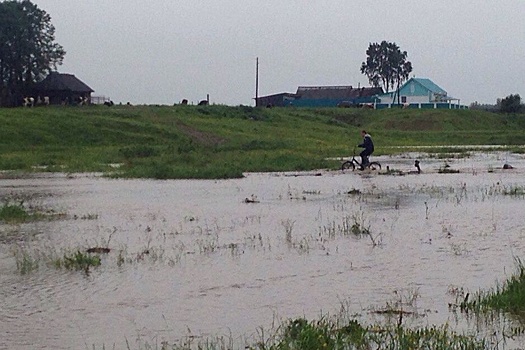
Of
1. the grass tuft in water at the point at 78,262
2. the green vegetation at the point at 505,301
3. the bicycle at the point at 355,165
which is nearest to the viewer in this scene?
the green vegetation at the point at 505,301

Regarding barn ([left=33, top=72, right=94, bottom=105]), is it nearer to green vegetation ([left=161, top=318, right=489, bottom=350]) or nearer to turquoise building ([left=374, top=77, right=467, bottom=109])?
turquoise building ([left=374, top=77, right=467, bottom=109])

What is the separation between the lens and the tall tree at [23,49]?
6662cm

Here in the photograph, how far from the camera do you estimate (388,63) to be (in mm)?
106375

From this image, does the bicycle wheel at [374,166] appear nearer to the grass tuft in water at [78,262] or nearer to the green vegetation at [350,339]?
the grass tuft in water at [78,262]

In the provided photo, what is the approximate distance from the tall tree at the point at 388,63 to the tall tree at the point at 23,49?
153 feet

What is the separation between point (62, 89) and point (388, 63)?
45.6 metres

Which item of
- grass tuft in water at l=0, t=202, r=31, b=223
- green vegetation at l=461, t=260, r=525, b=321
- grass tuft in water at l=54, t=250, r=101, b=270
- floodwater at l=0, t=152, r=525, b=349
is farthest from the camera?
grass tuft in water at l=0, t=202, r=31, b=223

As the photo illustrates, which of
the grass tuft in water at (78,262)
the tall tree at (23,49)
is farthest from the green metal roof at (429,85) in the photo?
the grass tuft in water at (78,262)

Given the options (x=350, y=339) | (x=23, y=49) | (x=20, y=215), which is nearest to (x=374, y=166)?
(x=20, y=215)

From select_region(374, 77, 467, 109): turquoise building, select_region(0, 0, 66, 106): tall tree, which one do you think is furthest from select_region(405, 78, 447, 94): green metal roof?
select_region(0, 0, 66, 106): tall tree

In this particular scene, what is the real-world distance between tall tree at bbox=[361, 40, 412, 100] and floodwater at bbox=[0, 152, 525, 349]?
83.6 meters

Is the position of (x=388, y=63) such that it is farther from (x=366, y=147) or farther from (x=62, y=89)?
(x=366, y=147)

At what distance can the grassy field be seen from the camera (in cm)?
3553

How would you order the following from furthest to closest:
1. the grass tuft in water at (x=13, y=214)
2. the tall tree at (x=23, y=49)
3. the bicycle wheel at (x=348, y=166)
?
1. the tall tree at (x=23, y=49)
2. the bicycle wheel at (x=348, y=166)
3. the grass tuft in water at (x=13, y=214)
